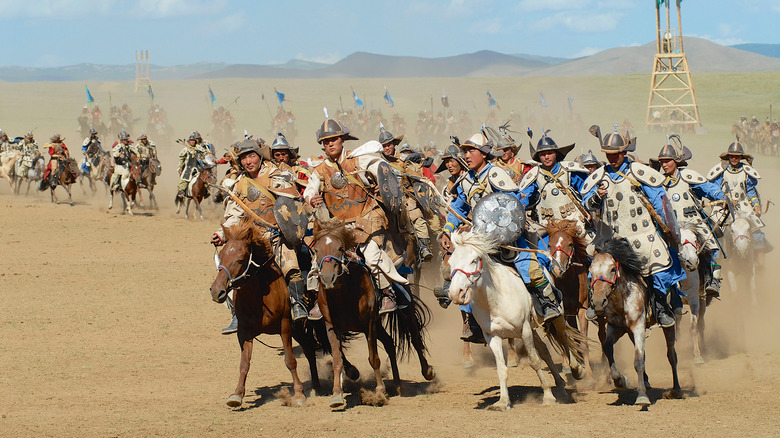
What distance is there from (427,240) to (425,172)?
3367 millimetres

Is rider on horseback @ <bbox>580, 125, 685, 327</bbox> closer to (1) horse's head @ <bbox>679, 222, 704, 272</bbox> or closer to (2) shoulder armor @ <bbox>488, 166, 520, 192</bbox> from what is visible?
(1) horse's head @ <bbox>679, 222, 704, 272</bbox>

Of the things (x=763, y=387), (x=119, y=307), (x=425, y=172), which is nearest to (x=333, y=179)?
(x=763, y=387)

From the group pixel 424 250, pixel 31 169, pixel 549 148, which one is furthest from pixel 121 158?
pixel 549 148

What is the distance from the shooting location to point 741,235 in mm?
14930

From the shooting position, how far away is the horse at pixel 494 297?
841 cm

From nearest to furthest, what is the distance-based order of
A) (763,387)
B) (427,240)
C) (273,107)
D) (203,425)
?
Answer: (203,425)
(763,387)
(427,240)
(273,107)

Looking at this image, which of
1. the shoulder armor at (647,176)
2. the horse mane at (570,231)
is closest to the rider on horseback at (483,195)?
the horse mane at (570,231)

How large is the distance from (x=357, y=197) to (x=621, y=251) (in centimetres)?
268

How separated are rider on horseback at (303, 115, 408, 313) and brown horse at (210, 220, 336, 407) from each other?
770mm

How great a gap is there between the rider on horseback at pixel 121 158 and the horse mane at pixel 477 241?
20.9m

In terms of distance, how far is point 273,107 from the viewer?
81.4 meters

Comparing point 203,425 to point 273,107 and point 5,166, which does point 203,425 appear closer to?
point 5,166

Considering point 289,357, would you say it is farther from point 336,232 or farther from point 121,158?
point 121,158


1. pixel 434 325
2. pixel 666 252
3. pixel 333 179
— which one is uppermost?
pixel 333 179
